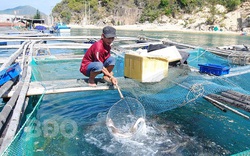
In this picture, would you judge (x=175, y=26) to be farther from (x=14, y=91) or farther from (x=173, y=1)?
(x=14, y=91)

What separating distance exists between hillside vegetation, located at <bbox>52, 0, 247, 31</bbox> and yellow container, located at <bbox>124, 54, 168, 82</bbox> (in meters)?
56.4

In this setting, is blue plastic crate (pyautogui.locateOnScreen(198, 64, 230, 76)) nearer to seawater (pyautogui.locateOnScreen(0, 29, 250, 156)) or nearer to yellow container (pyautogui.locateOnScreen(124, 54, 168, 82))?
seawater (pyautogui.locateOnScreen(0, 29, 250, 156))

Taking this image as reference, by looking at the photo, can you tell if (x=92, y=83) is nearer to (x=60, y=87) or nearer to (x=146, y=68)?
(x=60, y=87)

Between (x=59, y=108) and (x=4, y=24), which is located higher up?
(x=4, y=24)

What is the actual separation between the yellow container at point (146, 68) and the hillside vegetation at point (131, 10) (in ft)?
185

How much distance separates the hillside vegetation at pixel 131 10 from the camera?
197 feet

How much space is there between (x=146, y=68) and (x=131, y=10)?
7466cm

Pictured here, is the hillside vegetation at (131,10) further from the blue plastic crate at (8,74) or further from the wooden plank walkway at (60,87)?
the blue plastic crate at (8,74)

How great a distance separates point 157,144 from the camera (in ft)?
13.2

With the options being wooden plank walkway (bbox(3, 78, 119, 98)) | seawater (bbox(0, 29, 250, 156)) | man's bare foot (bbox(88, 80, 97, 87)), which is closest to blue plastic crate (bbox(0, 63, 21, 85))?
wooden plank walkway (bbox(3, 78, 119, 98))

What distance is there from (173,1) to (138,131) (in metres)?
70.2

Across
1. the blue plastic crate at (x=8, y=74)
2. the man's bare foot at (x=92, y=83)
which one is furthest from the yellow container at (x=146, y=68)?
the blue plastic crate at (x=8, y=74)

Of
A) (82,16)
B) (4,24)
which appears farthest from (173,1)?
(4,24)

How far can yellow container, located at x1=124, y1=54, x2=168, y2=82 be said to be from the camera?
15.8ft
